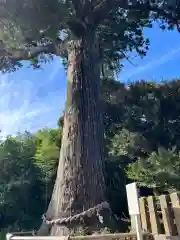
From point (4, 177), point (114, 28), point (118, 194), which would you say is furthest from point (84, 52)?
point (4, 177)

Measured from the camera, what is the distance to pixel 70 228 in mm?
4988

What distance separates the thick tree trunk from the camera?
5270 mm

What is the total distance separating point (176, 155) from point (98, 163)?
1.55 meters

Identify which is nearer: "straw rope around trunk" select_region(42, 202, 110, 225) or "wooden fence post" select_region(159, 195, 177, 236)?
"wooden fence post" select_region(159, 195, 177, 236)

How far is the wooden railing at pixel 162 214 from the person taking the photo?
3.18m

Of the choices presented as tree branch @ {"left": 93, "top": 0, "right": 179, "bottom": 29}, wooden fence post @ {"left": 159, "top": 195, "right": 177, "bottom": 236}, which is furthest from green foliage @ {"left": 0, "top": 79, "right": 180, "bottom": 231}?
wooden fence post @ {"left": 159, "top": 195, "right": 177, "bottom": 236}

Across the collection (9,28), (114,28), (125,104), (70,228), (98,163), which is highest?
(114,28)

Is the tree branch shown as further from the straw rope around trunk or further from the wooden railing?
the wooden railing

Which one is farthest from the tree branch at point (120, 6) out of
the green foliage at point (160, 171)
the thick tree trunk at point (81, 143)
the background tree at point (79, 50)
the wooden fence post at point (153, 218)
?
the wooden fence post at point (153, 218)

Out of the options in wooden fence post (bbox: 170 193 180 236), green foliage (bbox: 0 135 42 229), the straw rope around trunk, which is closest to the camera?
wooden fence post (bbox: 170 193 180 236)

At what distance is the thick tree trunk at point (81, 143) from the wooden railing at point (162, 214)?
138 centimetres

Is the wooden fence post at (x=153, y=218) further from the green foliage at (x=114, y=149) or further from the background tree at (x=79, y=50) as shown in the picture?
the green foliage at (x=114, y=149)

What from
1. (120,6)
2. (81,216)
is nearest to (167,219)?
(81,216)

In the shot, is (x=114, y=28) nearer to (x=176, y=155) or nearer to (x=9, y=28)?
(x=9, y=28)
